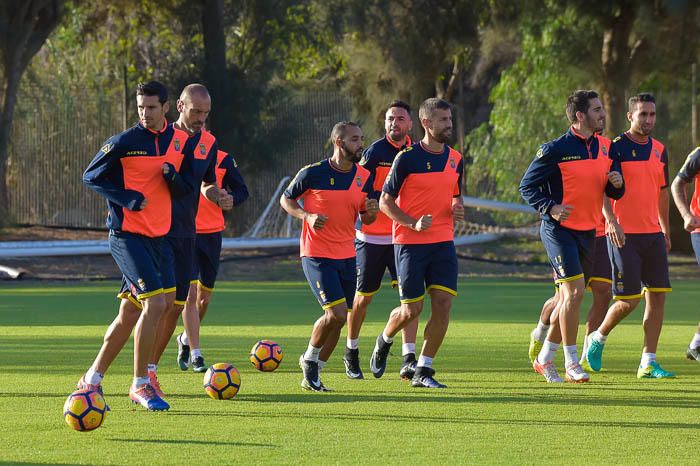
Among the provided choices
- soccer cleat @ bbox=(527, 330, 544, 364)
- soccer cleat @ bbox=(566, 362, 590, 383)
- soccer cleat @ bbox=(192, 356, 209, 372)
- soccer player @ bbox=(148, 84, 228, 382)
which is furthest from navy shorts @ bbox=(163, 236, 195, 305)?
soccer cleat @ bbox=(527, 330, 544, 364)

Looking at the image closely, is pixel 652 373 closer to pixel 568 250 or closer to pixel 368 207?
pixel 568 250

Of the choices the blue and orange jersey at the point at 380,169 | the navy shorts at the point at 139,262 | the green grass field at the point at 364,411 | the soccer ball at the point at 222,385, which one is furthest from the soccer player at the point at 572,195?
the navy shorts at the point at 139,262

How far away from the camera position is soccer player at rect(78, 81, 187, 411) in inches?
353

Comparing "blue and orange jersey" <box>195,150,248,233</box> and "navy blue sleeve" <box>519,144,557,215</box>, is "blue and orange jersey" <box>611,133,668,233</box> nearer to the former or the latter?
"navy blue sleeve" <box>519,144,557,215</box>

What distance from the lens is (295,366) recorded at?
11.7 m

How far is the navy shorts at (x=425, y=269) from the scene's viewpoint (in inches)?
412

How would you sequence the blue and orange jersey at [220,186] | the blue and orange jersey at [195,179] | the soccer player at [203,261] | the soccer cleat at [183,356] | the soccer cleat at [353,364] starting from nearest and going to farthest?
1. the blue and orange jersey at [195,179]
2. the soccer cleat at [353,364]
3. the blue and orange jersey at [220,186]
4. the soccer player at [203,261]
5. the soccer cleat at [183,356]

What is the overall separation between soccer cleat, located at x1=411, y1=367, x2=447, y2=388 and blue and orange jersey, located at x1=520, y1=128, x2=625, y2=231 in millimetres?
1553

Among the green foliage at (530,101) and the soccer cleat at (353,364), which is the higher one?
the green foliage at (530,101)

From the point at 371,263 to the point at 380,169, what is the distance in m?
0.80

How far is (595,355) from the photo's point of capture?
11.5 meters

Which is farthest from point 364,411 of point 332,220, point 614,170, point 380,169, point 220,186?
point 220,186

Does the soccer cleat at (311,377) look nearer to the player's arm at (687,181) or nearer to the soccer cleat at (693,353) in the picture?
the player's arm at (687,181)

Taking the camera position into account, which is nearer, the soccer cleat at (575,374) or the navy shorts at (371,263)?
the soccer cleat at (575,374)
